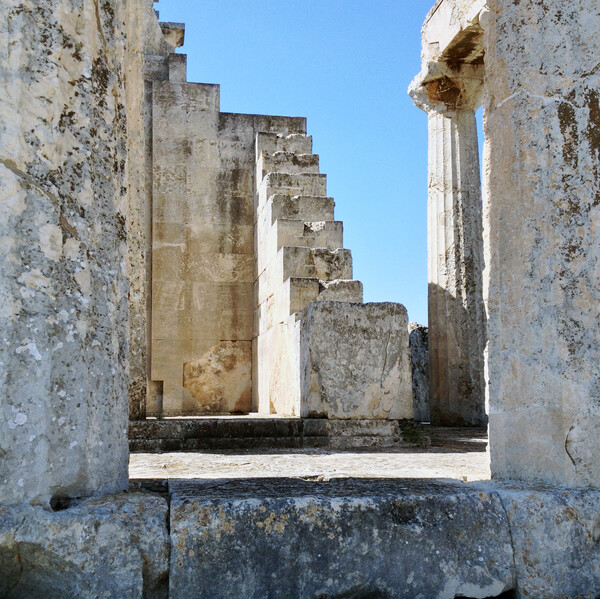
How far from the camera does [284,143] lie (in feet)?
30.5

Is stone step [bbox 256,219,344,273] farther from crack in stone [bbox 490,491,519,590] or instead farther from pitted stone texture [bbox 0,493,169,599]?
pitted stone texture [bbox 0,493,169,599]

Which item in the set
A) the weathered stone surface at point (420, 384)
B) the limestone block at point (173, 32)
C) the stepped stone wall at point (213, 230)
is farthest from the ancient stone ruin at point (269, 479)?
the limestone block at point (173, 32)

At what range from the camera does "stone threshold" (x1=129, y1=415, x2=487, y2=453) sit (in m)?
5.22

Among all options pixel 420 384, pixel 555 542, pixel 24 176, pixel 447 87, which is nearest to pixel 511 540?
pixel 555 542

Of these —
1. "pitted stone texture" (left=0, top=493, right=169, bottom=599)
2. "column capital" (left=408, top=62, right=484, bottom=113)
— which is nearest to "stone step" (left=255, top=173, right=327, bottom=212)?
"column capital" (left=408, top=62, right=484, bottom=113)

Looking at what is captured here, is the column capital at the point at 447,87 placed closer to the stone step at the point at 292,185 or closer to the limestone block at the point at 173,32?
the stone step at the point at 292,185

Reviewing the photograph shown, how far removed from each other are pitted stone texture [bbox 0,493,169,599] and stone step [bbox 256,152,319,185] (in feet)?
22.9

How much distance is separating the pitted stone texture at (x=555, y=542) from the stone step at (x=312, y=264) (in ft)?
15.6

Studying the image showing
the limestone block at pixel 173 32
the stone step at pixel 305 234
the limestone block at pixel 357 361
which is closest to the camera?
the limestone block at pixel 357 361

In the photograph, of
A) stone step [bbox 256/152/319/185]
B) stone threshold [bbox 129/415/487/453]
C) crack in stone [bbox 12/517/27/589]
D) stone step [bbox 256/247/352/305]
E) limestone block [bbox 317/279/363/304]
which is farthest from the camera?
stone step [bbox 256/152/319/185]

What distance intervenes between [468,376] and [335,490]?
7594 millimetres

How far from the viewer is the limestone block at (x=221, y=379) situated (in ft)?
30.6

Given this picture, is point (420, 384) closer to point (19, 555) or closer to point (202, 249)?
point (202, 249)

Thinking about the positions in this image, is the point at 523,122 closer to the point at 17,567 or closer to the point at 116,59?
the point at 116,59
